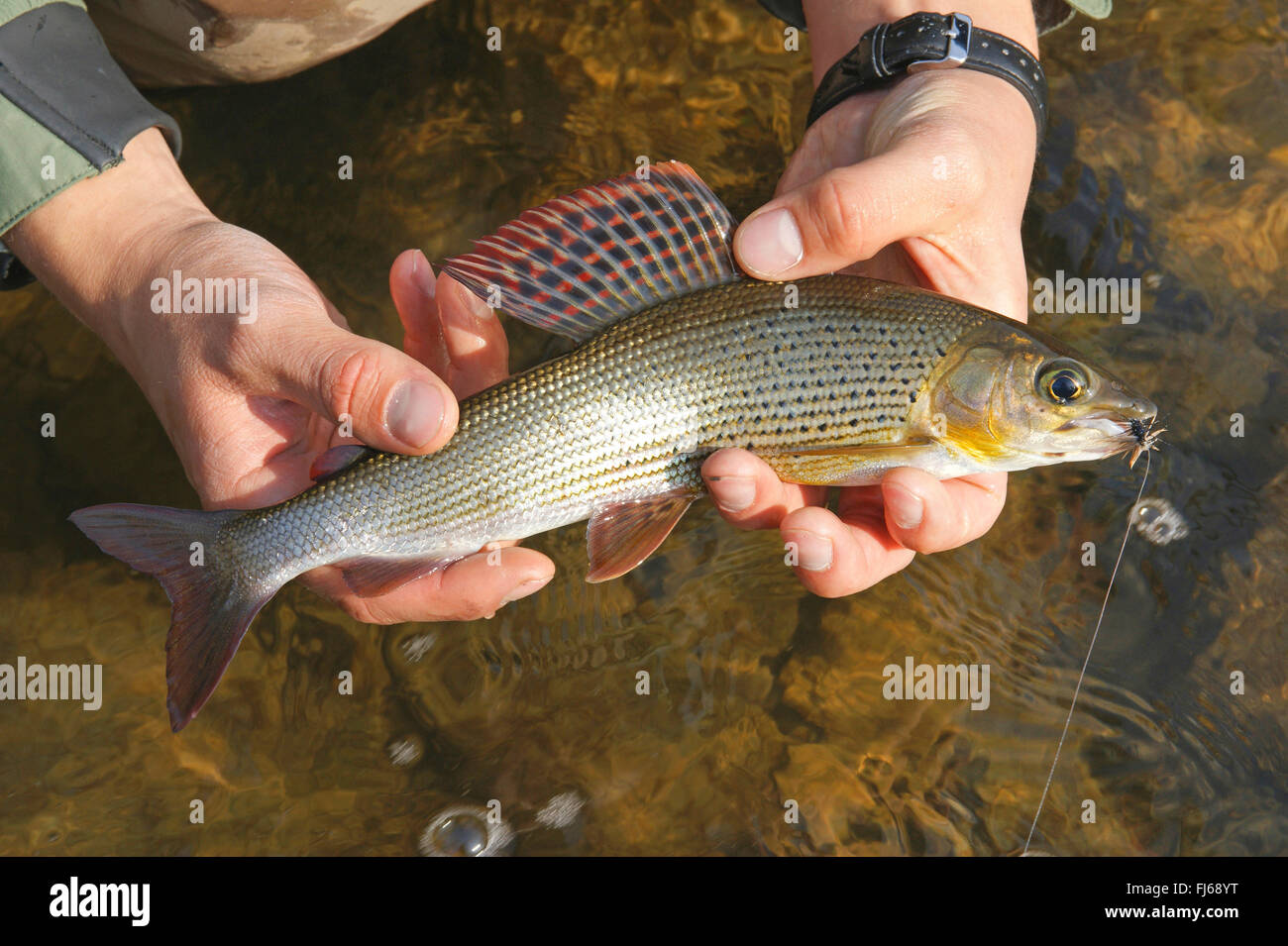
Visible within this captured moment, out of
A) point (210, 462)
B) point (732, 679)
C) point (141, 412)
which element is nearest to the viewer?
point (210, 462)

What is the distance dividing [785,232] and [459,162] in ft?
10.3

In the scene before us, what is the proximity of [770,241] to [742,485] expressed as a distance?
0.90 m

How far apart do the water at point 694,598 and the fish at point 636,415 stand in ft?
5.42

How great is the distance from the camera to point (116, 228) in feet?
13.0

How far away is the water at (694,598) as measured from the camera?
15.8 ft

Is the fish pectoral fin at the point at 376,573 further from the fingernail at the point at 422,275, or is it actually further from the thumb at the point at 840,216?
the thumb at the point at 840,216

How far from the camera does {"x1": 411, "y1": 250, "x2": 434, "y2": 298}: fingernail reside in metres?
4.38

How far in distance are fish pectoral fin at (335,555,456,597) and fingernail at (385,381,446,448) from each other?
585 millimetres

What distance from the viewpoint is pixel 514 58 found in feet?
20.0

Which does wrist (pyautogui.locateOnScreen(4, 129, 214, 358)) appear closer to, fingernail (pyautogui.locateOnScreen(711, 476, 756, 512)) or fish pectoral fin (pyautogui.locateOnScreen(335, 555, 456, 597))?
fish pectoral fin (pyautogui.locateOnScreen(335, 555, 456, 597))

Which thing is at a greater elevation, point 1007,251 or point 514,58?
point 514,58

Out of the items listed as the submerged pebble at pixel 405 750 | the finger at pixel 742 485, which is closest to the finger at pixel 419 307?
the finger at pixel 742 485
